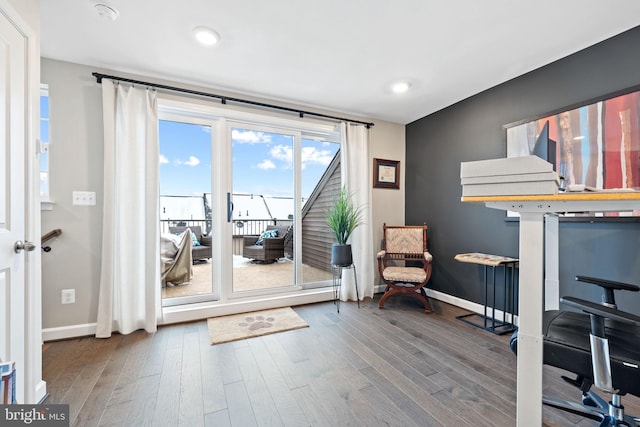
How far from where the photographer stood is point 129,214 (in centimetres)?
239

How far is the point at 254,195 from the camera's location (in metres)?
3.28

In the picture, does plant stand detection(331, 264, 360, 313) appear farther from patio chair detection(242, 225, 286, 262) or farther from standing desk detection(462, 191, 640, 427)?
standing desk detection(462, 191, 640, 427)

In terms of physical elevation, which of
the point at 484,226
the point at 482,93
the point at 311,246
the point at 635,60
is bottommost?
the point at 311,246

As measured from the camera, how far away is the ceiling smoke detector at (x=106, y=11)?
172cm

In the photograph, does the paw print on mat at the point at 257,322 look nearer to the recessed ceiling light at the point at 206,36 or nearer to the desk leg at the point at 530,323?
the desk leg at the point at 530,323

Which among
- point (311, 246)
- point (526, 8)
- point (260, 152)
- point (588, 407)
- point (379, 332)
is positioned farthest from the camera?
point (311, 246)

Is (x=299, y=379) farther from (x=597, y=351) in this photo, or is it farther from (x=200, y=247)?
(x=200, y=247)

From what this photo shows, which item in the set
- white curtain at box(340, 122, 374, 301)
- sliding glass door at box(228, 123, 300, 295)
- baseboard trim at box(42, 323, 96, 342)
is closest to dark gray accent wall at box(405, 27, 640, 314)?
white curtain at box(340, 122, 374, 301)

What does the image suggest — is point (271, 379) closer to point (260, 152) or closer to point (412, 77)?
A: point (260, 152)

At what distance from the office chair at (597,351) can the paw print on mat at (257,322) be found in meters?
1.99

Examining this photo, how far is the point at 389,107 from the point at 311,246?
1.99 metres

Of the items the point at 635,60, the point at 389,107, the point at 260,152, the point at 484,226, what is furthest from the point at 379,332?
the point at 635,60

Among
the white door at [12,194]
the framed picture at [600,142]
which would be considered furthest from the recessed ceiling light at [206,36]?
the framed picture at [600,142]

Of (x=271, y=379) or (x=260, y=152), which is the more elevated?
(x=260, y=152)
